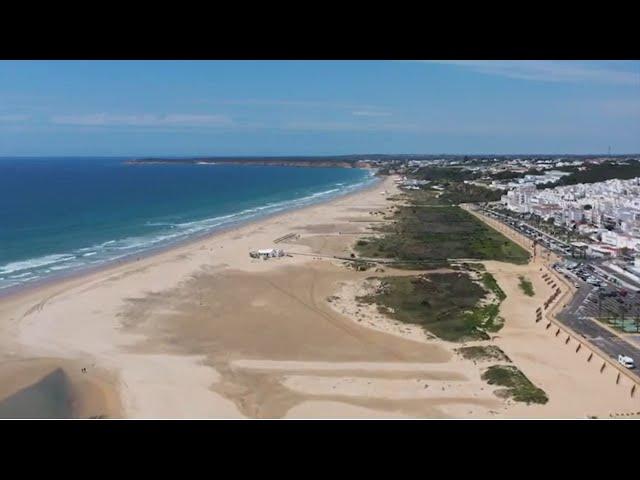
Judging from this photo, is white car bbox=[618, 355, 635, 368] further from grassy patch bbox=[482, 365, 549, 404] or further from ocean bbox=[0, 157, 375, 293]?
ocean bbox=[0, 157, 375, 293]

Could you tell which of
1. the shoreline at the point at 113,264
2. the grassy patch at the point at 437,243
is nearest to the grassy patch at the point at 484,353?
the grassy patch at the point at 437,243

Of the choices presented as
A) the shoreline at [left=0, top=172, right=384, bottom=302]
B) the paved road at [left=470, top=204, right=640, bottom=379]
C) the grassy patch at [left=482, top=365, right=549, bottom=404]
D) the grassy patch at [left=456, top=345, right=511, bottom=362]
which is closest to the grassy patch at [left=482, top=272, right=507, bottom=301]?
the paved road at [left=470, top=204, right=640, bottom=379]

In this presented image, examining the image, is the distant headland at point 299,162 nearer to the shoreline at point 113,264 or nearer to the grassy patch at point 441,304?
the shoreline at point 113,264

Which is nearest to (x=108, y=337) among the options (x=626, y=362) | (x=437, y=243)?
(x=626, y=362)

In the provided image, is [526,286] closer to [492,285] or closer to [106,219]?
[492,285]
